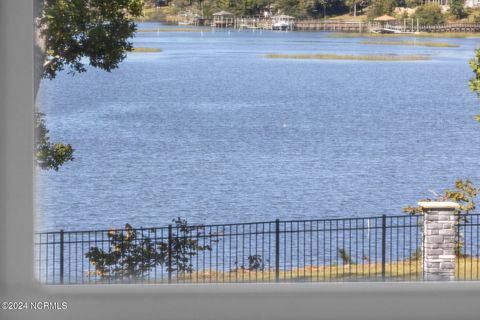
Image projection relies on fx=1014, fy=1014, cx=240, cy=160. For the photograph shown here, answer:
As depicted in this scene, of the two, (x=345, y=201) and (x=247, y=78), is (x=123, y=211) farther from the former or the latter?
(x=247, y=78)

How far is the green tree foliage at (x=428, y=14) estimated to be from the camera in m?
35.4

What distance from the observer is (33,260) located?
7.29m

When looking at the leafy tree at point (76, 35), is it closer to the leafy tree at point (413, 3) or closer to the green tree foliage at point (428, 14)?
the leafy tree at point (413, 3)

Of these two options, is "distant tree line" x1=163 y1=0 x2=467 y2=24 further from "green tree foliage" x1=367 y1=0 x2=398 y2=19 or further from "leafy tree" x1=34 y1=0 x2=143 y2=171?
"leafy tree" x1=34 y1=0 x2=143 y2=171

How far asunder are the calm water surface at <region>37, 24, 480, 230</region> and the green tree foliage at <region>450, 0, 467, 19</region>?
375cm

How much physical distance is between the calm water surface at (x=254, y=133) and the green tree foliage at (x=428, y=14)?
3.80 m

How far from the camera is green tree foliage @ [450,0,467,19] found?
33906 mm

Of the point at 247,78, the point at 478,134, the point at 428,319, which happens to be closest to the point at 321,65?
the point at 247,78

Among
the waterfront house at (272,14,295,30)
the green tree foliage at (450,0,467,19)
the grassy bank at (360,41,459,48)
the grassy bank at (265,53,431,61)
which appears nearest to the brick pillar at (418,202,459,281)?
the green tree foliage at (450,0,467,19)

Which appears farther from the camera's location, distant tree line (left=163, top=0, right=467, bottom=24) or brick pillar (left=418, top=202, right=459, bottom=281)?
distant tree line (left=163, top=0, right=467, bottom=24)

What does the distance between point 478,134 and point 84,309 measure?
30168 mm

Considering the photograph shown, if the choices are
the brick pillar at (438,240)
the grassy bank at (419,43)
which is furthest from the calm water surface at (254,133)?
the brick pillar at (438,240)

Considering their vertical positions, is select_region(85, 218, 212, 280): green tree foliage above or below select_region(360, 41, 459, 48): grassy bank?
below

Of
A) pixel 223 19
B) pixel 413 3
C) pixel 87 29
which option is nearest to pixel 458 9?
pixel 413 3
